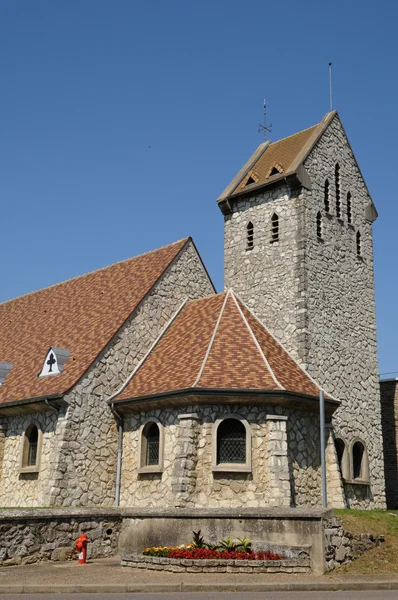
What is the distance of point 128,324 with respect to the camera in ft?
77.0

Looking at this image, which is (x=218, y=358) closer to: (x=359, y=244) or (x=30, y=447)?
(x=30, y=447)

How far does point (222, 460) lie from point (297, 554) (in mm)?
Answer: 5522

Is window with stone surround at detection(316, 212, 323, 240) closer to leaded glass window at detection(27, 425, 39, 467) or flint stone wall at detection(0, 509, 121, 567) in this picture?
leaded glass window at detection(27, 425, 39, 467)

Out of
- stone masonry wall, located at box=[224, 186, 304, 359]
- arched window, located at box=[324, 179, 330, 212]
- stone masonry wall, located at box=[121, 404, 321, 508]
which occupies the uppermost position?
arched window, located at box=[324, 179, 330, 212]

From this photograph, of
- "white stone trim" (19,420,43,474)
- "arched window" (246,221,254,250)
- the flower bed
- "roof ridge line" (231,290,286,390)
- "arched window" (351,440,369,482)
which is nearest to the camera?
the flower bed

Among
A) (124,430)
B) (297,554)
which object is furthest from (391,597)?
(124,430)

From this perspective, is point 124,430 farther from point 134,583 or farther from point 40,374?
point 134,583

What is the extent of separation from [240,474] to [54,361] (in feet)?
25.3

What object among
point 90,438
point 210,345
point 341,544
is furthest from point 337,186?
point 341,544

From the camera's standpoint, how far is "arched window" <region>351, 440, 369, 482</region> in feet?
80.4

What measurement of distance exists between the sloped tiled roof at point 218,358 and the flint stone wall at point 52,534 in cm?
456

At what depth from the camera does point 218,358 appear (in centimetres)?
2109

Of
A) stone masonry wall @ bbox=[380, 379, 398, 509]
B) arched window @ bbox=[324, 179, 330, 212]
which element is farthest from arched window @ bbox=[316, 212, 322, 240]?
stone masonry wall @ bbox=[380, 379, 398, 509]

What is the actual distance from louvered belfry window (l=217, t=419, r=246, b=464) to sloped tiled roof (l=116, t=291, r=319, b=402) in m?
1.16
